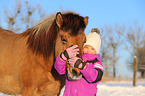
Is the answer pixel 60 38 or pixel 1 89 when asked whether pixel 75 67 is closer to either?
pixel 60 38

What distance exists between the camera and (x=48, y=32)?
2312mm

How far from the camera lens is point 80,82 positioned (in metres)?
1.95

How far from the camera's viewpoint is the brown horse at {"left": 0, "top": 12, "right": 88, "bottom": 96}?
1.95 metres

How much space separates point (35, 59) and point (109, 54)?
2649cm

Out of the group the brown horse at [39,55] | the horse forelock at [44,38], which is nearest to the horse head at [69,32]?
the brown horse at [39,55]

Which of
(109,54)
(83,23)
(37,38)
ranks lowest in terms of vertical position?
(109,54)

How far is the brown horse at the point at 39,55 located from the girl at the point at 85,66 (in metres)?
0.17

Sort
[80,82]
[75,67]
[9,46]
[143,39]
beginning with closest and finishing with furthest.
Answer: [75,67] → [80,82] → [9,46] → [143,39]

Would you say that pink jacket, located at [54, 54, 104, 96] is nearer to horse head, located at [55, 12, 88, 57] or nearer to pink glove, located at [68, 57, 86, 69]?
pink glove, located at [68, 57, 86, 69]

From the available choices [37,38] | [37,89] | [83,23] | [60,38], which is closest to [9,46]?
[37,38]

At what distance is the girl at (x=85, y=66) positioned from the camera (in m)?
1.73

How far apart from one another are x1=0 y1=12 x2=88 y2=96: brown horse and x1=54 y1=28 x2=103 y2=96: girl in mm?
169

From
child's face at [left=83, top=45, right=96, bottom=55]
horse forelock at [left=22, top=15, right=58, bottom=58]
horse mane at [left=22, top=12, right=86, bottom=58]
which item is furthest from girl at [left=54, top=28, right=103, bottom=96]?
horse forelock at [left=22, top=15, right=58, bottom=58]

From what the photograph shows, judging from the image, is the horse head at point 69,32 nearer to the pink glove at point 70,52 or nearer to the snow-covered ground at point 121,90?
the pink glove at point 70,52
